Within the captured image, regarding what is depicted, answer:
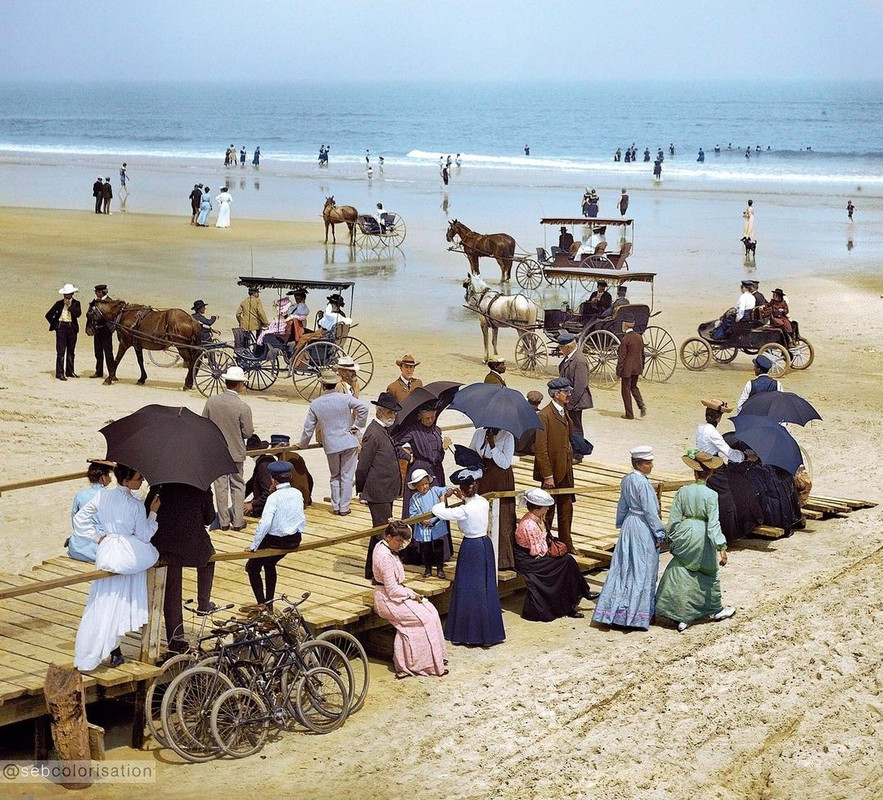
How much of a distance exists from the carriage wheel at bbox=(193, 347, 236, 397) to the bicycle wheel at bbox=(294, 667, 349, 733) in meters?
10.9

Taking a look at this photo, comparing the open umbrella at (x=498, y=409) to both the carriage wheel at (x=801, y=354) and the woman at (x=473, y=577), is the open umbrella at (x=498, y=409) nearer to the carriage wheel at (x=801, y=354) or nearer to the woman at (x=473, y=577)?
the woman at (x=473, y=577)

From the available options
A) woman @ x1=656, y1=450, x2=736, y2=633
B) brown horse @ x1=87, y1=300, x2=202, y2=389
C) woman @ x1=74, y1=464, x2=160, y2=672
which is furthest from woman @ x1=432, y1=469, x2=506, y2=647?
brown horse @ x1=87, y1=300, x2=202, y2=389

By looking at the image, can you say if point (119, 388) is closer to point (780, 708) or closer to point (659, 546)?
point (659, 546)

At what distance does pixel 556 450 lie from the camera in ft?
38.6

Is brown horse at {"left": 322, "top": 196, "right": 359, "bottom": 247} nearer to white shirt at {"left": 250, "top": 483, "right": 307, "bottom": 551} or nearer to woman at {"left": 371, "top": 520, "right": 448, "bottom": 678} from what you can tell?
white shirt at {"left": 250, "top": 483, "right": 307, "bottom": 551}

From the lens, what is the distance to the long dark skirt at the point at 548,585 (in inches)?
433

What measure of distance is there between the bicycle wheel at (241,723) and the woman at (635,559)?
3300 millimetres

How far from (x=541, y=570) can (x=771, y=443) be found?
2920 mm

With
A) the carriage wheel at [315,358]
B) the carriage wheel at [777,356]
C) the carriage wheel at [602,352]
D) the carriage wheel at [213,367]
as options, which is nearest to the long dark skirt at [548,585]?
the carriage wheel at [315,358]

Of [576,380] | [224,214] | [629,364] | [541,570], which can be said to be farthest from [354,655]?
[224,214]

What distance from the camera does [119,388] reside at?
1973 centimetres

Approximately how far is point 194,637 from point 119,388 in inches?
417

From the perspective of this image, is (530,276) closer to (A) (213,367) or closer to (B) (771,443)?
(A) (213,367)

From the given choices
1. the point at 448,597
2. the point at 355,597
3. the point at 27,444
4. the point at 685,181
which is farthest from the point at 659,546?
the point at 685,181
